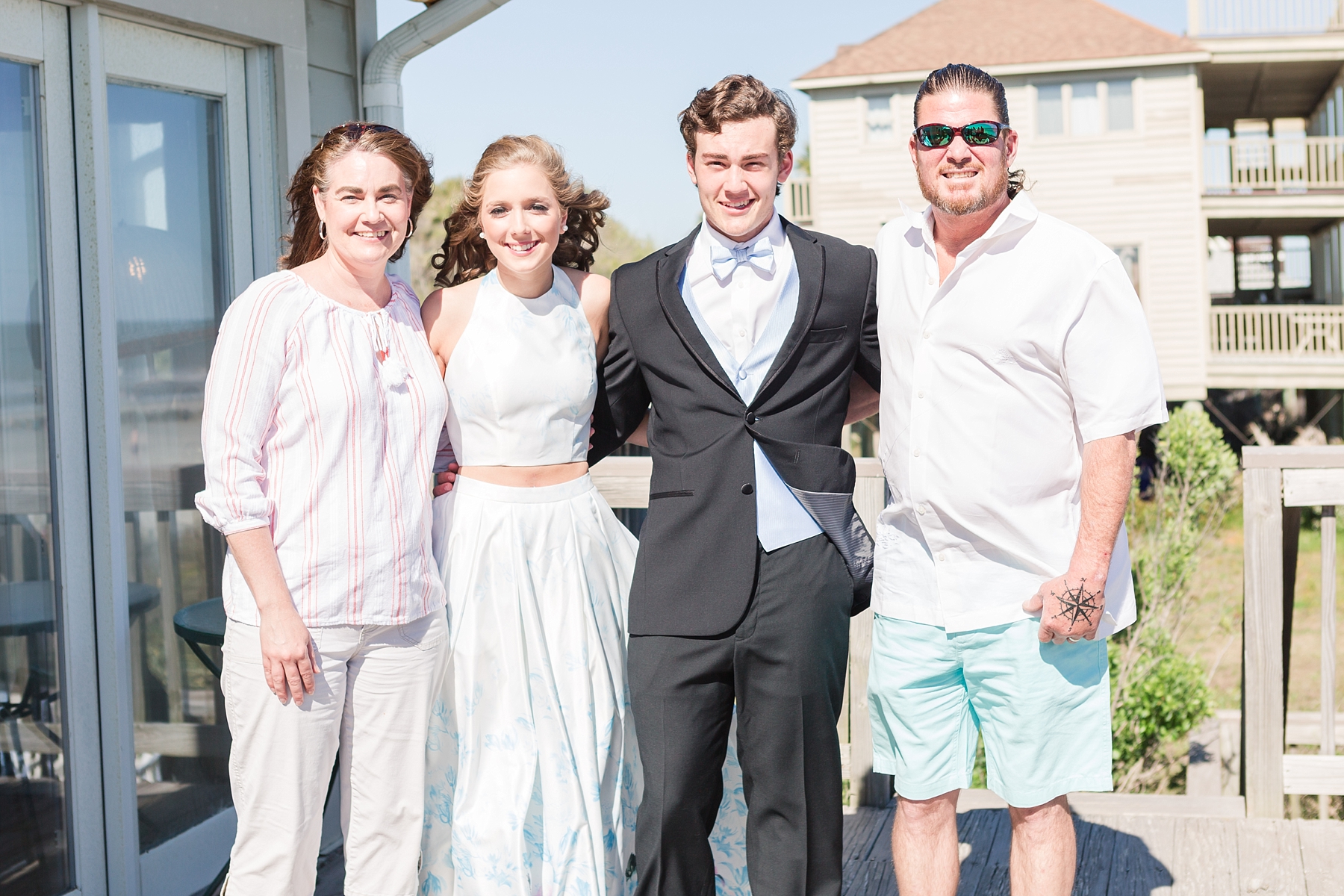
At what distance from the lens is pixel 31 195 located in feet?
8.98

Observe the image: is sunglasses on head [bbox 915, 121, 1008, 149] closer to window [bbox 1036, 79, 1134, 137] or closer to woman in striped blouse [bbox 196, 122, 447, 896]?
woman in striped blouse [bbox 196, 122, 447, 896]

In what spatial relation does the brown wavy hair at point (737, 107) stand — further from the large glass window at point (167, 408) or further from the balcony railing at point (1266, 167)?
the balcony railing at point (1266, 167)

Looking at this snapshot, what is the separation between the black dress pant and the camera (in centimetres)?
231

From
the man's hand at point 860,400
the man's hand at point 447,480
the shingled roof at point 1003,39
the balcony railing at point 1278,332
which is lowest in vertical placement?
the man's hand at point 447,480

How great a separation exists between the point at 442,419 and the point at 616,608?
54 cm

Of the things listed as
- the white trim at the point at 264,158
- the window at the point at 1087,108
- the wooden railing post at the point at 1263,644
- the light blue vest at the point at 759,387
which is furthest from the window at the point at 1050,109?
the light blue vest at the point at 759,387

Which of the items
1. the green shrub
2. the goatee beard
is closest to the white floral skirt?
the goatee beard

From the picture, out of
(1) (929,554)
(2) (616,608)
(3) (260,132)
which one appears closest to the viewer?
(1) (929,554)

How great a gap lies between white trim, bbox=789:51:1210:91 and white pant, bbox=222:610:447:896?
1600cm

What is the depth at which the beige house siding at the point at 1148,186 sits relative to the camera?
16.9m

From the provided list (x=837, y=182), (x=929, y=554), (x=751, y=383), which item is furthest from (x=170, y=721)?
(x=837, y=182)

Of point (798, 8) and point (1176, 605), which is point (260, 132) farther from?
point (798, 8)

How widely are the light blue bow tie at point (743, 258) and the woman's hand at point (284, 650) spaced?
1022 mm

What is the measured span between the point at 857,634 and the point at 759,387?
50.0 inches
